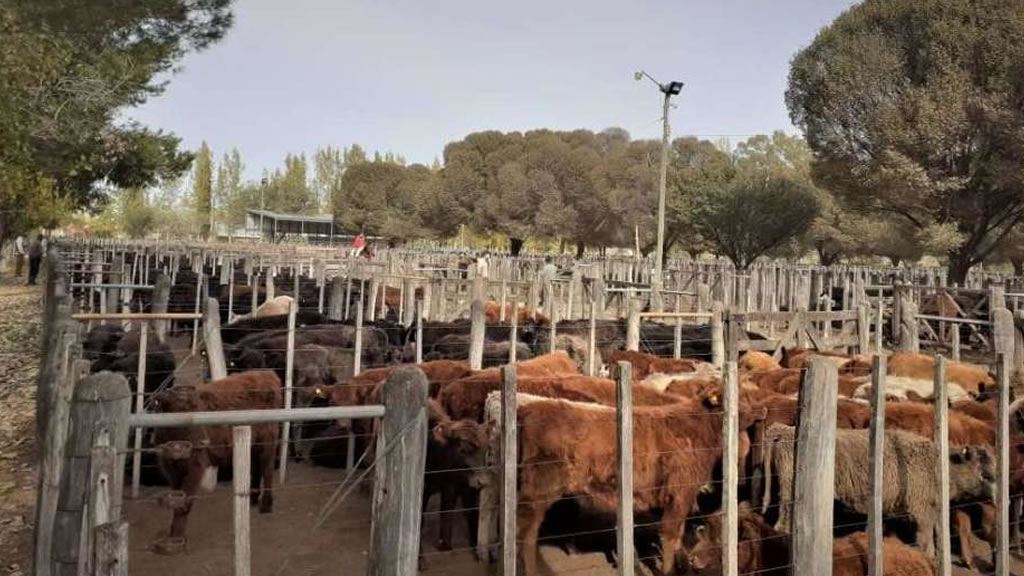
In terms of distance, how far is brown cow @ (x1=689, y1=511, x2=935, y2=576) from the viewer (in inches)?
187

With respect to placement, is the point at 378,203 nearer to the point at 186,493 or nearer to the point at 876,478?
the point at 186,493

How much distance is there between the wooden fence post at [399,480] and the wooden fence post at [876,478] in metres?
3.00

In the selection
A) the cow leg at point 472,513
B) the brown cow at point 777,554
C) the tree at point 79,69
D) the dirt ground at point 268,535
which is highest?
the tree at point 79,69

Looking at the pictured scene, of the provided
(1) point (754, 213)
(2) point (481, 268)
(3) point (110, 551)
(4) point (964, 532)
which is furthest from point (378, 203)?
(3) point (110, 551)

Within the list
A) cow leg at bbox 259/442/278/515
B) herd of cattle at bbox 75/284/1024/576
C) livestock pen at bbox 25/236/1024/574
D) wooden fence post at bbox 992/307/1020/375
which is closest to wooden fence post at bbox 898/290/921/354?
livestock pen at bbox 25/236/1024/574

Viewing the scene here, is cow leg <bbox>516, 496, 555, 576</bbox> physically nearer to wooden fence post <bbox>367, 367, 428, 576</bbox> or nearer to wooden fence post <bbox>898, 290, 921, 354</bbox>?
wooden fence post <bbox>367, 367, 428, 576</bbox>

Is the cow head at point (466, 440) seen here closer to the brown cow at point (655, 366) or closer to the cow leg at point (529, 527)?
the cow leg at point (529, 527)

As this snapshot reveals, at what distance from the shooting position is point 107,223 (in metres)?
77.8

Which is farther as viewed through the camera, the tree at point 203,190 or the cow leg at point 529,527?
the tree at point 203,190

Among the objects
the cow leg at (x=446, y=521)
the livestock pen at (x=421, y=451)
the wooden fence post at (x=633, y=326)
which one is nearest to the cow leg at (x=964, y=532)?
the livestock pen at (x=421, y=451)

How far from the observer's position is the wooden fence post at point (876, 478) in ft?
14.5

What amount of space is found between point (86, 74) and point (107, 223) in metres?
76.1

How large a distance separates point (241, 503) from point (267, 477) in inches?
153

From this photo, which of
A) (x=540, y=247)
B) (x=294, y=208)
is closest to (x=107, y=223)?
(x=294, y=208)
